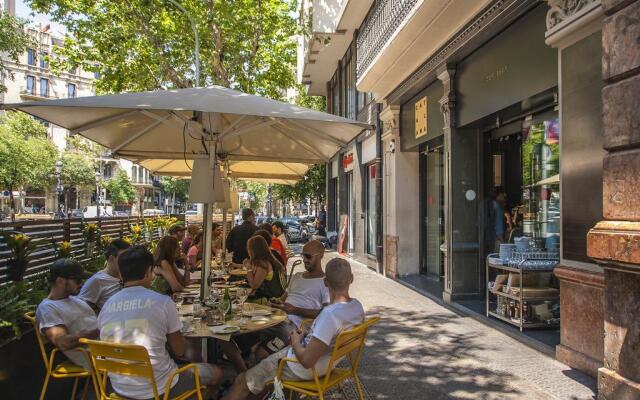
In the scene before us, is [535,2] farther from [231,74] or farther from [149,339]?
[231,74]

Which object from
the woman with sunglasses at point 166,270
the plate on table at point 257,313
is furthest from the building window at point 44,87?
the plate on table at point 257,313

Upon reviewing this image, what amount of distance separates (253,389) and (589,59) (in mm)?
4283

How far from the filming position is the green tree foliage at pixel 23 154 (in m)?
42.2

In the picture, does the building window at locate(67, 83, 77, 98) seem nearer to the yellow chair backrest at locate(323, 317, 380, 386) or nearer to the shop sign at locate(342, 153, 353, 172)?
the shop sign at locate(342, 153, 353, 172)

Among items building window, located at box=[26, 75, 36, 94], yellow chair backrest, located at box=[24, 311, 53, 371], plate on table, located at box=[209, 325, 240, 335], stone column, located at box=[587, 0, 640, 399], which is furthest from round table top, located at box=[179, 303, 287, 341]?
building window, located at box=[26, 75, 36, 94]

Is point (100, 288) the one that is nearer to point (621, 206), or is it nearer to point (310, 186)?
point (621, 206)

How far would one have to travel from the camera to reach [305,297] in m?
4.63

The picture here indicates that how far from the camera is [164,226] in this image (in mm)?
18141

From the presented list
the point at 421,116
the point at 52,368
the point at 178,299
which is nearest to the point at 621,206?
the point at 178,299

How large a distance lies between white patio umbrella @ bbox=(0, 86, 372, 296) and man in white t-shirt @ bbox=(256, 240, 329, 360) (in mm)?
838

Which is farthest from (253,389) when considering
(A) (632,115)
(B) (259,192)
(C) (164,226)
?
(B) (259,192)

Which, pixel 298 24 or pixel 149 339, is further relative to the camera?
pixel 298 24

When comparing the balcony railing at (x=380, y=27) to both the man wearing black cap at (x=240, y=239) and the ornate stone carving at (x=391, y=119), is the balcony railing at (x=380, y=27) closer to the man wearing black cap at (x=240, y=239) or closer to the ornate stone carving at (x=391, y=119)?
the ornate stone carving at (x=391, y=119)

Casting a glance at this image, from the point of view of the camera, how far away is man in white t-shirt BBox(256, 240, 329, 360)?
Answer: 4559 millimetres
